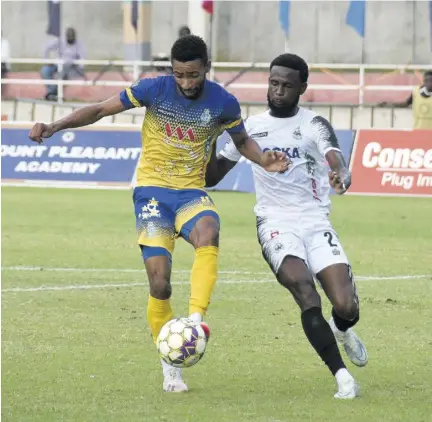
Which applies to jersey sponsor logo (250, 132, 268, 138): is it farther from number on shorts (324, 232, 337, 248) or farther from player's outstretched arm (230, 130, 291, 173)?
number on shorts (324, 232, 337, 248)

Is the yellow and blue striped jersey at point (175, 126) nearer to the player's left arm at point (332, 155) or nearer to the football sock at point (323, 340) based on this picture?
the player's left arm at point (332, 155)

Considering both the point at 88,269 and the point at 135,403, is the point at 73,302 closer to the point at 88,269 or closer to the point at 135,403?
the point at 88,269

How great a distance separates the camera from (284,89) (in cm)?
877

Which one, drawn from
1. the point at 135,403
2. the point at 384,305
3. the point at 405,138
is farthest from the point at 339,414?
the point at 405,138

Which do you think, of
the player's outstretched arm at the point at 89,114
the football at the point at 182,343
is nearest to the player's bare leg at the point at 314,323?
the football at the point at 182,343

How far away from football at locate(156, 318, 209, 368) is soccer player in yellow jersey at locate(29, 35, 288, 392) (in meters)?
0.39

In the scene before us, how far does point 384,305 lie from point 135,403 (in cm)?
459

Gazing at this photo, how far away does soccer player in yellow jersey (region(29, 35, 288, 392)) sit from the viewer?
8414mm

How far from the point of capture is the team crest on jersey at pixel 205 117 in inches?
342

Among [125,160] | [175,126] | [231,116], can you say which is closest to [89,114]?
[175,126]

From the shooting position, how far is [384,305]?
39.2ft

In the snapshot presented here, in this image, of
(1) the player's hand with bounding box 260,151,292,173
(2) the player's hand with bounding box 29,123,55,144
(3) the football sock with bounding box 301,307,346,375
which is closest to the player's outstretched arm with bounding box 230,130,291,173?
(1) the player's hand with bounding box 260,151,292,173

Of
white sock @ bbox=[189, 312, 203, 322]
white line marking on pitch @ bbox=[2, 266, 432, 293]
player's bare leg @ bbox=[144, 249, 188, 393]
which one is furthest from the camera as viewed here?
white line marking on pitch @ bbox=[2, 266, 432, 293]

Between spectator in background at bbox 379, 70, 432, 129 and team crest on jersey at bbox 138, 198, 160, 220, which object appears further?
spectator in background at bbox 379, 70, 432, 129
